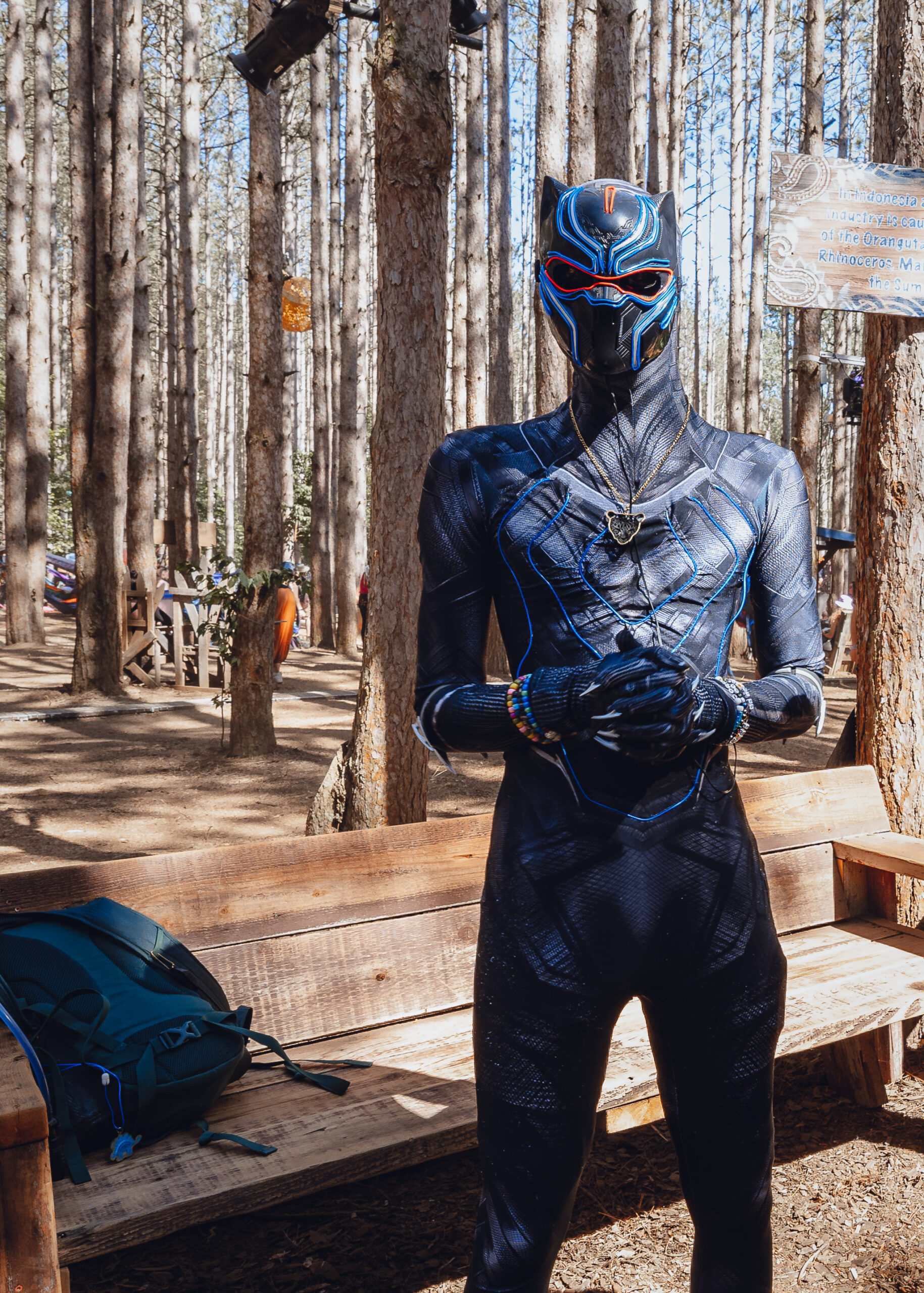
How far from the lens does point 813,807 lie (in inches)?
150

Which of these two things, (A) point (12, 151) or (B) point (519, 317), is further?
(B) point (519, 317)

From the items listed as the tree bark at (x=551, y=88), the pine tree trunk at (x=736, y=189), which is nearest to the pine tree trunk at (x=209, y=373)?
the pine tree trunk at (x=736, y=189)

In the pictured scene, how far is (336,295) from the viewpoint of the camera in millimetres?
28953

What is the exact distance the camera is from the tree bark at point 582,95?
11.0 meters

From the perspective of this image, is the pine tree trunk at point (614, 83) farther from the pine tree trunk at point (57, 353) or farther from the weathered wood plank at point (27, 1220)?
the pine tree trunk at point (57, 353)

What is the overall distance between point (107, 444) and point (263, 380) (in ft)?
12.9

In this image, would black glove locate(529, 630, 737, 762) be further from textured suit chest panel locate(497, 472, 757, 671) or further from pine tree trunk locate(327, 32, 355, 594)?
pine tree trunk locate(327, 32, 355, 594)

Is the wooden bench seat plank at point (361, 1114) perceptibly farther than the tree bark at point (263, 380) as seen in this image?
No

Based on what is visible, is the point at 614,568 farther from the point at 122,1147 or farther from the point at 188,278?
the point at 188,278

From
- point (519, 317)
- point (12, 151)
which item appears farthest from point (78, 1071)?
point (519, 317)

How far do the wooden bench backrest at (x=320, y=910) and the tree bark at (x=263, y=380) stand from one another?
5715 millimetres

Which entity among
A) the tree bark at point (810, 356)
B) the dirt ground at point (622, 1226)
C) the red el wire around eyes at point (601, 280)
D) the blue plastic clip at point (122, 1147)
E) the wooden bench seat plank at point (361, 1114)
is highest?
the tree bark at point (810, 356)

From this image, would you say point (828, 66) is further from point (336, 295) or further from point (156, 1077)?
point (156, 1077)

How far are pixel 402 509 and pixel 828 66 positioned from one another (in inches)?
1229
